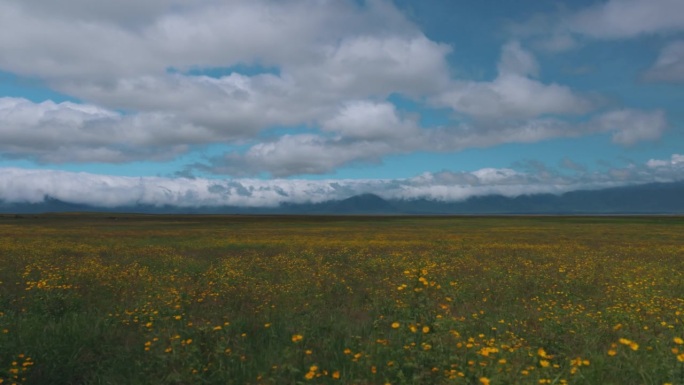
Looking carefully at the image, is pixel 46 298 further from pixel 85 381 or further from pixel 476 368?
pixel 476 368

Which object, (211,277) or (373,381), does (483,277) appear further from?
(373,381)

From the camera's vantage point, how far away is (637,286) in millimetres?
15406

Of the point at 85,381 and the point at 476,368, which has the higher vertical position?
the point at 476,368

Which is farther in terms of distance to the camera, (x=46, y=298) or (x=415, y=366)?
(x=46, y=298)

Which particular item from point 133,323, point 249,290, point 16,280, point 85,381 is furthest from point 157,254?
point 85,381

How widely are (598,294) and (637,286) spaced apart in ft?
7.53

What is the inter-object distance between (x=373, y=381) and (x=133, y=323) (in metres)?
6.51

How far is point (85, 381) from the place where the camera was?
22.5 ft

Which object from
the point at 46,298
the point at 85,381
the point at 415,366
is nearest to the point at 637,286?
the point at 415,366

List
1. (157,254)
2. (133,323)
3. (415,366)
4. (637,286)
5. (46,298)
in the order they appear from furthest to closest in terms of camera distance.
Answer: (157,254)
(637,286)
(46,298)
(133,323)
(415,366)

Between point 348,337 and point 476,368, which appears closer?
point 476,368

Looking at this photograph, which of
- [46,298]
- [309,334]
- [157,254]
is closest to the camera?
[309,334]

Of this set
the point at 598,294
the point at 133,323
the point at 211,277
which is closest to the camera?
the point at 133,323

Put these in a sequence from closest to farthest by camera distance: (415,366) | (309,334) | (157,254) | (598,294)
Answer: (415,366) → (309,334) → (598,294) → (157,254)
